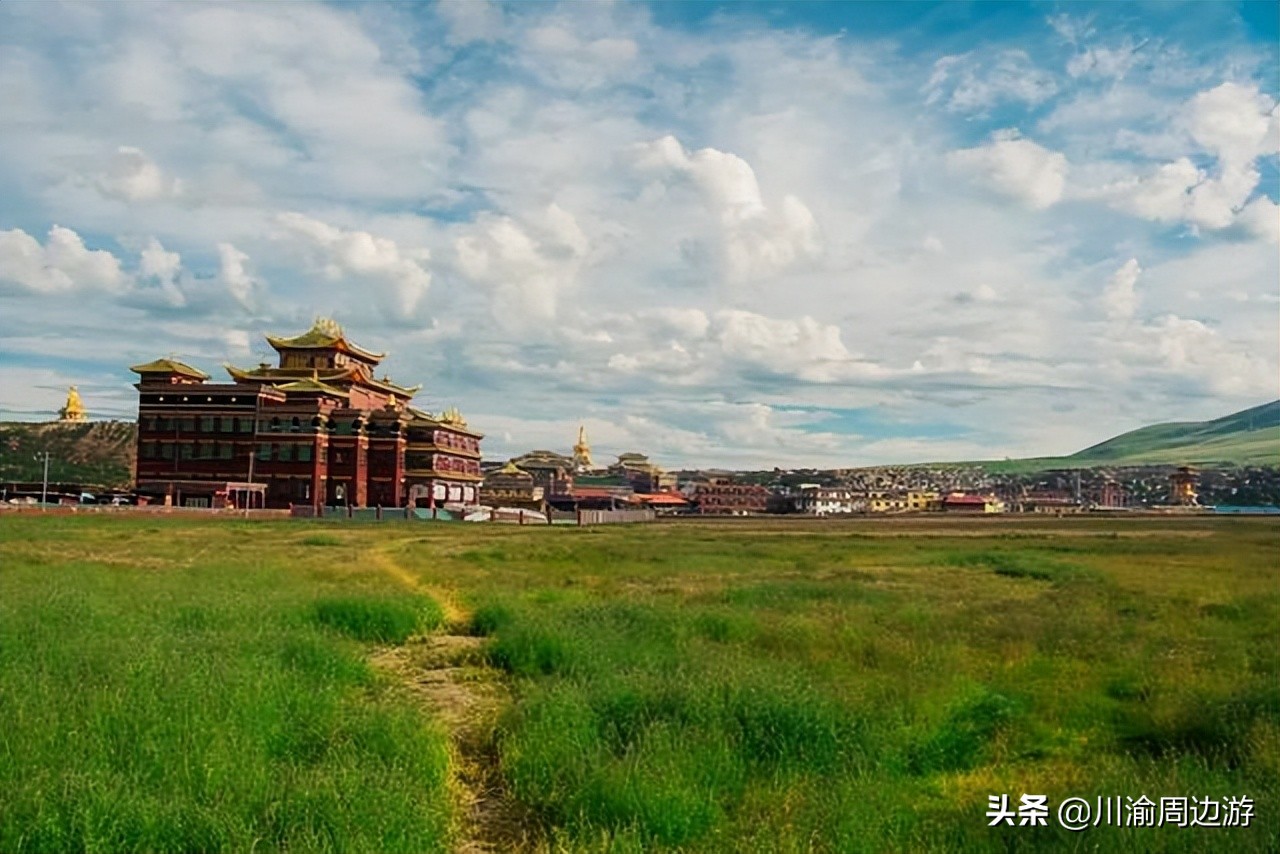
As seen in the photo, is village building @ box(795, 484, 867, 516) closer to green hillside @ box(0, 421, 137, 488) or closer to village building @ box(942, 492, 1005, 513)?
village building @ box(942, 492, 1005, 513)

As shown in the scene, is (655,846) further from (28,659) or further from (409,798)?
(28,659)

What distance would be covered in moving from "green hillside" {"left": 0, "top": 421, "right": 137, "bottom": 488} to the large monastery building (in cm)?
3774

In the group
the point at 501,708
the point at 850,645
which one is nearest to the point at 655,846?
the point at 501,708

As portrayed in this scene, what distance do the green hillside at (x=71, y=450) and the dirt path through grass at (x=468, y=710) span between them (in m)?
103

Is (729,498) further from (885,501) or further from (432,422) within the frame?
(432,422)

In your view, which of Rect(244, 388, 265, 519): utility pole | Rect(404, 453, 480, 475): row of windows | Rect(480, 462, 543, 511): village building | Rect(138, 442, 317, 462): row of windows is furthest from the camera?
Rect(480, 462, 543, 511): village building

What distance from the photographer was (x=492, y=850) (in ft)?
22.1

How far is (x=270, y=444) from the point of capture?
71375 millimetres

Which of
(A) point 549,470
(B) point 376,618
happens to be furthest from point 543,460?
(B) point 376,618

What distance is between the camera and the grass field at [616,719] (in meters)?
6.41

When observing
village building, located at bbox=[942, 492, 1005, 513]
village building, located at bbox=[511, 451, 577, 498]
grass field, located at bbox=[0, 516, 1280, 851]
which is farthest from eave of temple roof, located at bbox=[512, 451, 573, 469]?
grass field, located at bbox=[0, 516, 1280, 851]

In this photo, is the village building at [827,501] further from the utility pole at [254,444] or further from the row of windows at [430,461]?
the utility pole at [254,444]

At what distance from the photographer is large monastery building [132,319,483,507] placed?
234ft

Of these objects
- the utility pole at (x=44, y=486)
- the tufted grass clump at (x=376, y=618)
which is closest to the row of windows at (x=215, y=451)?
the utility pole at (x=44, y=486)
